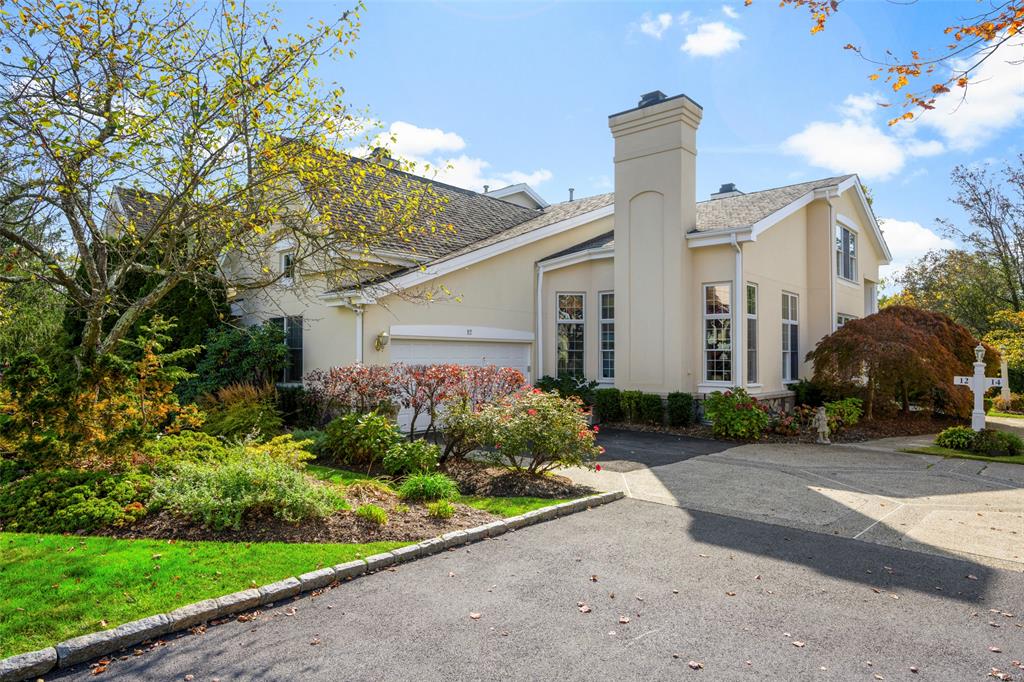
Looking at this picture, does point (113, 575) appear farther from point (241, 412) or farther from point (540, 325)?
point (540, 325)

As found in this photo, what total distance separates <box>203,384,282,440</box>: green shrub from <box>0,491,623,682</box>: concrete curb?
512 centimetres

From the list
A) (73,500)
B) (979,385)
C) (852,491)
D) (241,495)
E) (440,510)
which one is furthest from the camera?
(979,385)

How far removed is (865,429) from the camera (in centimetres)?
1424

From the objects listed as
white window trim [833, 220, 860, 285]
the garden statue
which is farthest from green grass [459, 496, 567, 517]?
white window trim [833, 220, 860, 285]

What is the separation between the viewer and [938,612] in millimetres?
4473

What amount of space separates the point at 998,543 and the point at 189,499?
8.24 m

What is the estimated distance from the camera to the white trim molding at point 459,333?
12969 mm

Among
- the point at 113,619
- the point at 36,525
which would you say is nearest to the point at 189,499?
the point at 36,525

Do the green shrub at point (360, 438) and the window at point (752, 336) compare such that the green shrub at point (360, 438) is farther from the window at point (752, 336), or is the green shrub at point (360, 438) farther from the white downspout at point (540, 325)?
the window at point (752, 336)

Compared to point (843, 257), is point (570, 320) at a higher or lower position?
lower

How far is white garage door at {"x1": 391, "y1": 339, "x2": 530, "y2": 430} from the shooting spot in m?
13.1

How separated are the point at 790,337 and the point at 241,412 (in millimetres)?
13710

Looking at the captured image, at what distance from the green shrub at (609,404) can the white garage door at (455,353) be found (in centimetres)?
216

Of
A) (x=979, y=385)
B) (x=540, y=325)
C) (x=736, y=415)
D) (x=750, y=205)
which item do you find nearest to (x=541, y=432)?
(x=736, y=415)
